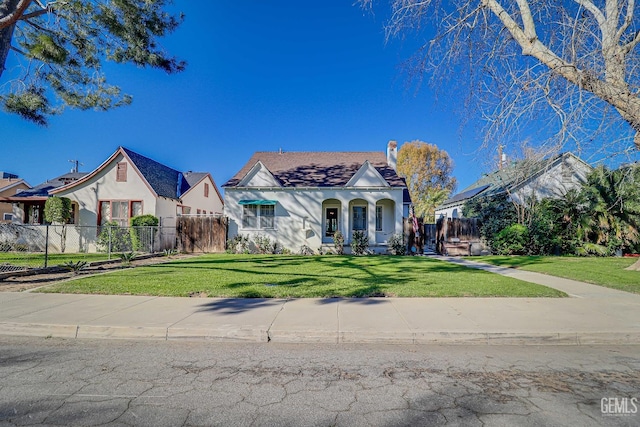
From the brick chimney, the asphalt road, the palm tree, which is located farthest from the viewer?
the brick chimney

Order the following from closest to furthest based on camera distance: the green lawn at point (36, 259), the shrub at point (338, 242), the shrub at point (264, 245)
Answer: the green lawn at point (36, 259), the shrub at point (338, 242), the shrub at point (264, 245)

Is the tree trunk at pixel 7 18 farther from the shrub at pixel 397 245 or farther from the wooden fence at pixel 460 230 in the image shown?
the wooden fence at pixel 460 230

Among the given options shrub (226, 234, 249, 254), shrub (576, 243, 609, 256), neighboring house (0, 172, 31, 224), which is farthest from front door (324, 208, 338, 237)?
neighboring house (0, 172, 31, 224)

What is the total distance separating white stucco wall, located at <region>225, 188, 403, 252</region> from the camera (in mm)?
19203

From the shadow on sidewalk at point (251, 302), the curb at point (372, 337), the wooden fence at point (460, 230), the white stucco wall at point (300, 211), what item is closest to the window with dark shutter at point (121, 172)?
the white stucco wall at point (300, 211)

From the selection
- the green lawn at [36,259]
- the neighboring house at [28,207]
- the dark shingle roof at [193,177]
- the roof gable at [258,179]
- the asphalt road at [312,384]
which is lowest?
the asphalt road at [312,384]

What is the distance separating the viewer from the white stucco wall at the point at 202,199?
25391 millimetres

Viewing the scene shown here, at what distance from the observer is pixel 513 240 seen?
17750 mm

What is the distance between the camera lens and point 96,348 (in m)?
4.62

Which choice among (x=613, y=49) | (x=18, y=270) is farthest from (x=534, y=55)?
(x=18, y=270)

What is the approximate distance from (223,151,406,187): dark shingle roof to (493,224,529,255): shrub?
6232mm

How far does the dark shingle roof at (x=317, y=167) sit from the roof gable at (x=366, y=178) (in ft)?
2.41

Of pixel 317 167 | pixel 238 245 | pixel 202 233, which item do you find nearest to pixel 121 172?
pixel 202 233

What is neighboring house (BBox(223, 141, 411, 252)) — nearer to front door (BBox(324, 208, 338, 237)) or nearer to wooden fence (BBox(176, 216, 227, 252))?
front door (BBox(324, 208, 338, 237))
